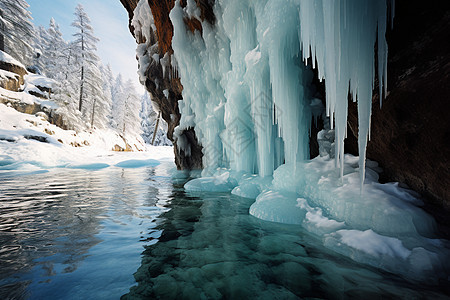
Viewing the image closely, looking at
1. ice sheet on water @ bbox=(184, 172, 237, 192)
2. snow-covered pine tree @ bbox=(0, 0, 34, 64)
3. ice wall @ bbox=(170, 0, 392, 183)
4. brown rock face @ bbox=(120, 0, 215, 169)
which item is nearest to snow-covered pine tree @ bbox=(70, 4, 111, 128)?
snow-covered pine tree @ bbox=(0, 0, 34, 64)

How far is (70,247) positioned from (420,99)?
4.94m

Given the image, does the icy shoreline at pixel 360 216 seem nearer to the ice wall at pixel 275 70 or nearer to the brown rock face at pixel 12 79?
the ice wall at pixel 275 70

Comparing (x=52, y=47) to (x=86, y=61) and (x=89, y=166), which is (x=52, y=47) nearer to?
(x=86, y=61)

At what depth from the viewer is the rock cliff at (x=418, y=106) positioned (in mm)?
Answer: 2312

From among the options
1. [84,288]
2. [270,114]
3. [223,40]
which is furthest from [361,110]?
[223,40]

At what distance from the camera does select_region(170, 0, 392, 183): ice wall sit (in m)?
2.54

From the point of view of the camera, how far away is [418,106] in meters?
2.57

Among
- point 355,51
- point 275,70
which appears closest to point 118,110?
point 275,70

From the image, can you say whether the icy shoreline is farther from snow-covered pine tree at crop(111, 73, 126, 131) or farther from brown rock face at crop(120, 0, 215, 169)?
snow-covered pine tree at crop(111, 73, 126, 131)

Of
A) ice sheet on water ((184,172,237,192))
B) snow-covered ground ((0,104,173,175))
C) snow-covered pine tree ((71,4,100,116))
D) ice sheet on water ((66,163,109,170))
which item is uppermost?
snow-covered pine tree ((71,4,100,116))

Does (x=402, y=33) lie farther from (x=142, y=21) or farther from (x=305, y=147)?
(x=142, y=21)

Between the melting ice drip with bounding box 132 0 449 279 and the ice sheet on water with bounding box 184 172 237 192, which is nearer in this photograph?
the melting ice drip with bounding box 132 0 449 279

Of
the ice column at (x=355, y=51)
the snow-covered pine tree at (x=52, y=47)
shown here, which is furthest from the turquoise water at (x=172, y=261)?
the snow-covered pine tree at (x=52, y=47)

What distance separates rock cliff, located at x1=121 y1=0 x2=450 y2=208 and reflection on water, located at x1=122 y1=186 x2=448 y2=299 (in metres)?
1.66
